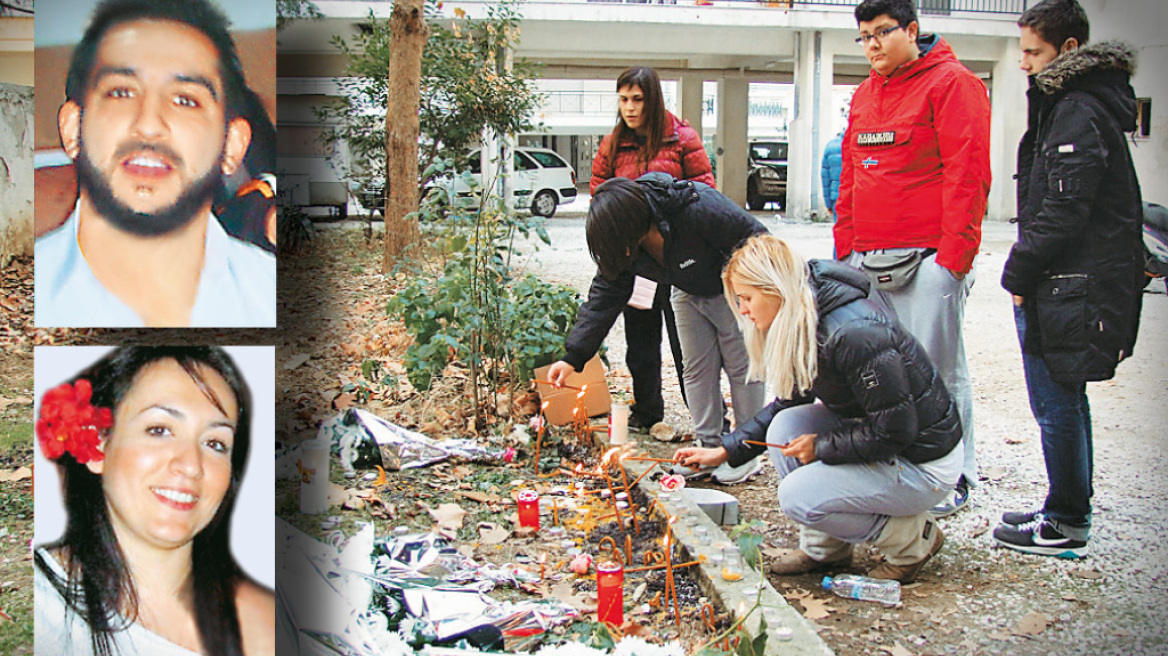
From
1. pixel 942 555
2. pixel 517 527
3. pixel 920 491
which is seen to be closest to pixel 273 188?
pixel 517 527

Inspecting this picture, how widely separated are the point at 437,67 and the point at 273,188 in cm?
225

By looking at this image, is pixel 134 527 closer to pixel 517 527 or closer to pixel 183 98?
pixel 183 98

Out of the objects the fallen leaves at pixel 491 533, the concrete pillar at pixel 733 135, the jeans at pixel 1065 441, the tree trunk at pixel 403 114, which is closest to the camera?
the jeans at pixel 1065 441

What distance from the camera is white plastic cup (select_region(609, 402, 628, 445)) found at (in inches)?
109

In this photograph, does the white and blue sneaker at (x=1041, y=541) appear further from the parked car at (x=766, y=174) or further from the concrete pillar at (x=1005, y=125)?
the parked car at (x=766, y=174)

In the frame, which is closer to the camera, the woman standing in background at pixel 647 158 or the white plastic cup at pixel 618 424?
the white plastic cup at pixel 618 424

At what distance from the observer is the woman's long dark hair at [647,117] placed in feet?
9.55

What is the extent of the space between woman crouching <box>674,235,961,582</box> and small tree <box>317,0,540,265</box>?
1.10 m

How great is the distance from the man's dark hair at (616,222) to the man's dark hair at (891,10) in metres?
0.67

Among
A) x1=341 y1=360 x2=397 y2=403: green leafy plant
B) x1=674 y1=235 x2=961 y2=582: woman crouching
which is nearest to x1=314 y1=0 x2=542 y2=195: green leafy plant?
x1=341 y1=360 x2=397 y2=403: green leafy plant

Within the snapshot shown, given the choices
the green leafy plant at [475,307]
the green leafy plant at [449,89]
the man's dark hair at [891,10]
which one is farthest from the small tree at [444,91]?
the man's dark hair at [891,10]

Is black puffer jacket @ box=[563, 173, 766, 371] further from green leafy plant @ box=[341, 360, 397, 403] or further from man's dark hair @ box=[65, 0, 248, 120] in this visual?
man's dark hair @ box=[65, 0, 248, 120]

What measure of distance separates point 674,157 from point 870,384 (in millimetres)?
1265

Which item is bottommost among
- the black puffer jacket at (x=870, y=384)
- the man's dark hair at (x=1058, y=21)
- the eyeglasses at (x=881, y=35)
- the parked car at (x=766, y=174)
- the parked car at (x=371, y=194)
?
the black puffer jacket at (x=870, y=384)
